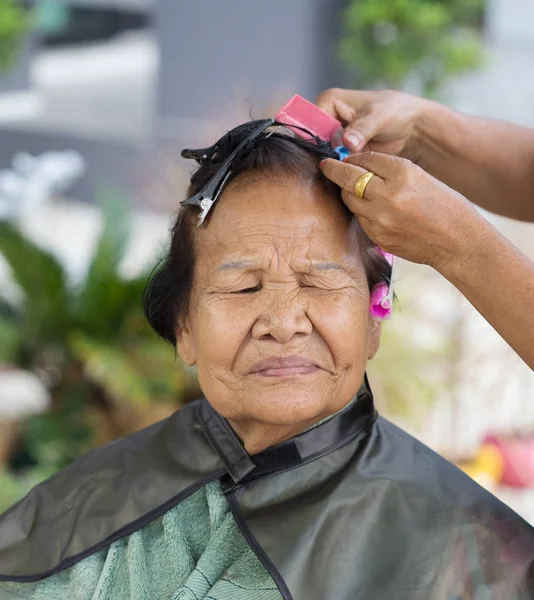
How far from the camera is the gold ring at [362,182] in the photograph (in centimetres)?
140

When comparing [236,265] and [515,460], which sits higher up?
[236,265]

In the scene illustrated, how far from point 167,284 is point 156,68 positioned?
310 inches

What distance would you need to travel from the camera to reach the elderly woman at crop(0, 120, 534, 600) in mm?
1435

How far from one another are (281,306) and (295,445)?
26cm

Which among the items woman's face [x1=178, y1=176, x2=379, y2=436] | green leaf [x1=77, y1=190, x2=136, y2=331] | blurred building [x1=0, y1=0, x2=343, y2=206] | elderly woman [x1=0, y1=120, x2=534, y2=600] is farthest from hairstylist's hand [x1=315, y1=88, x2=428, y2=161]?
blurred building [x1=0, y1=0, x2=343, y2=206]

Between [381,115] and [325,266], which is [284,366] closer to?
[325,266]

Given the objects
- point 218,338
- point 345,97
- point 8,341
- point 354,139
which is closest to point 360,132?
point 354,139

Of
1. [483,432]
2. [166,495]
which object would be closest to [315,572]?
[166,495]

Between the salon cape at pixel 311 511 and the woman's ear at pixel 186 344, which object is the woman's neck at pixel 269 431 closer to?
the salon cape at pixel 311 511

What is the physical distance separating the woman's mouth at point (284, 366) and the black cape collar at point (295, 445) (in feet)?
0.50

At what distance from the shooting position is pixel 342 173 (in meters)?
1.44

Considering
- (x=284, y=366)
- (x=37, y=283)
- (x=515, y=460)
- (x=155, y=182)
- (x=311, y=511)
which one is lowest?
(x=515, y=460)

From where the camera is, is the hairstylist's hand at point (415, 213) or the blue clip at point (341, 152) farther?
the blue clip at point (341, 152)

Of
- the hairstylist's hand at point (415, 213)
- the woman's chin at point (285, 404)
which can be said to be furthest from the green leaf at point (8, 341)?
the hairstylist's hand at point (415, 213)
